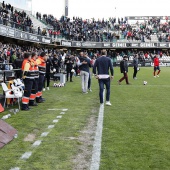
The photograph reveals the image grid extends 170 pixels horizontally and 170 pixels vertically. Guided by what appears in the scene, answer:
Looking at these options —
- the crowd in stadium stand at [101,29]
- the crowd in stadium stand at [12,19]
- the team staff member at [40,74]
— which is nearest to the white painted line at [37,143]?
the team staff member at [40,74]

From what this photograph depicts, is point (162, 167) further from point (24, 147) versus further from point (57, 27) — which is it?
point (57, 27)

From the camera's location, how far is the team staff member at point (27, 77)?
35.2ft

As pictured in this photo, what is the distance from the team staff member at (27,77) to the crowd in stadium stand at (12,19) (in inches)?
744

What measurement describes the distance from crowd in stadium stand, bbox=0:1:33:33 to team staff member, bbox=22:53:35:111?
62.0 feet

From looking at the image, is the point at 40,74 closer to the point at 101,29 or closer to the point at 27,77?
the point at 27,77

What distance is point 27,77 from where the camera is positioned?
10906 millimetres

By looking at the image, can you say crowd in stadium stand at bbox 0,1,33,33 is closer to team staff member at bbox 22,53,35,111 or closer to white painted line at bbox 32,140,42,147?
team staff member at bbox 22,53,35,111

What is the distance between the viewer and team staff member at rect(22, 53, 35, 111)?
1074cm

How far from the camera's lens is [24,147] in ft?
20.7

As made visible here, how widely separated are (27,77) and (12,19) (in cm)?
2373

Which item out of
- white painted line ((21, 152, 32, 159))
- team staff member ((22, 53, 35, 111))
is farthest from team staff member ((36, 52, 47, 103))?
white painted line ((21, 152, 32, 159))

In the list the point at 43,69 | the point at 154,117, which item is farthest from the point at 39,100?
the point at 154,117

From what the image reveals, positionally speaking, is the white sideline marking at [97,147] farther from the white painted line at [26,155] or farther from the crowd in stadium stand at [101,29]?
the crowd in stadium stand at [101,29]

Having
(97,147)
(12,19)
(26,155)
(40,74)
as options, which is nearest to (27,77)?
(40,74)
